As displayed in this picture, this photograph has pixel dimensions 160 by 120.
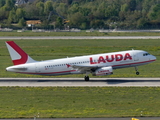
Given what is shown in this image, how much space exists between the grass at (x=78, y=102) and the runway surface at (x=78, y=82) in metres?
2.92

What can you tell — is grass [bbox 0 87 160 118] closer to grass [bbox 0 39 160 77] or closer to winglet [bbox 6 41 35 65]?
winglet [bbox 6 41 35 65]

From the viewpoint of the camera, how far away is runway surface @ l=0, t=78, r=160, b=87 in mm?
50375

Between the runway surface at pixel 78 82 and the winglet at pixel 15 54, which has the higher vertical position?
the winglet at pixel 15 54

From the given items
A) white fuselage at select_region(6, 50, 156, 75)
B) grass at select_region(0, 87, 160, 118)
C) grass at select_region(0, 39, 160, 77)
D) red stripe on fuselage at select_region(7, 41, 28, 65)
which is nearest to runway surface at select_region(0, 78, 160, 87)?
white fuselage at select_region(6, 50, 156, 75)

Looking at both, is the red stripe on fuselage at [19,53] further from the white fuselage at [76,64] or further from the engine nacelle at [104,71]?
the engine nacelle at [104,71]

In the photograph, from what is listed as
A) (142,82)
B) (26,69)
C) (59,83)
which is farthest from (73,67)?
(142,82)

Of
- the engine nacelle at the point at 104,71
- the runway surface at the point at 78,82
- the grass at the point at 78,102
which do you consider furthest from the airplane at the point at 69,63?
the grass at the point at 78,102

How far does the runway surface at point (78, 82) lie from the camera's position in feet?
165

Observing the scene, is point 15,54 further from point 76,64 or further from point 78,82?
point 78,82

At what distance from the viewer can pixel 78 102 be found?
39.6 metres

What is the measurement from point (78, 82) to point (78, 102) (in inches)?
514

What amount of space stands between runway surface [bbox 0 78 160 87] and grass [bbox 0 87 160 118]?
2.92 metres

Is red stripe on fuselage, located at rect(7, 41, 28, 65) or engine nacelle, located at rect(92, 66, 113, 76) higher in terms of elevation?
red stripe on fuselage, located at rect(7, 41, 28, 65)

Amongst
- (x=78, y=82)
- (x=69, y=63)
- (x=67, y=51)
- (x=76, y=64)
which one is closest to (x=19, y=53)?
(x=69, y=63)
